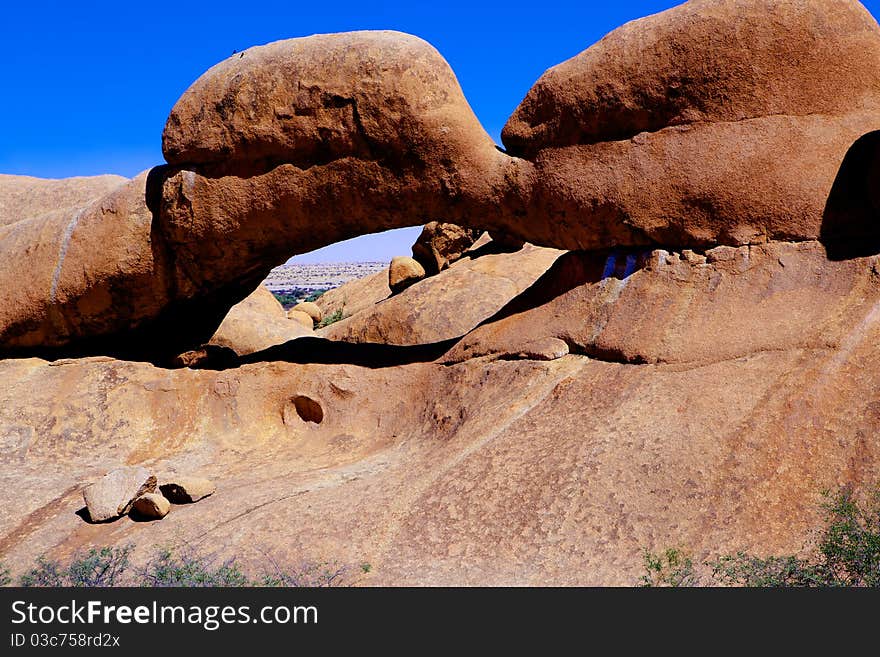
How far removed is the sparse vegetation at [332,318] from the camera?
17.2 meters

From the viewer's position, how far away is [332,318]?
17422 millimetres

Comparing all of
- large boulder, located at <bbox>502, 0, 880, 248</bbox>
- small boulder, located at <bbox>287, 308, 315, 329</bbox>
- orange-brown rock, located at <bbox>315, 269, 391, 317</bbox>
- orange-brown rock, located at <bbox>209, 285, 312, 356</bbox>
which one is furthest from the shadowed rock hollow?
orange-brown rock, located at <bbox>315, 269, 391, 317</bbox>

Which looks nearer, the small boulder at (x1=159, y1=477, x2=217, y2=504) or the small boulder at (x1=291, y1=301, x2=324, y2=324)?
the small boulder at (x1=159, y1=477, x2=217, y2=504)

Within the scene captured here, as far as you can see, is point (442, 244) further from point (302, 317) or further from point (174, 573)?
point (174, 573)

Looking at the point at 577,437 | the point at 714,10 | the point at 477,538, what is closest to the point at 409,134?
the point at 714,10

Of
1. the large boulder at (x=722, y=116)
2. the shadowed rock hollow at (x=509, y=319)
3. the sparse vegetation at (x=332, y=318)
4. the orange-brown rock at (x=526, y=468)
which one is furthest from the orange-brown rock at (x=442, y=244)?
the large boulder at (x=722, y=116)

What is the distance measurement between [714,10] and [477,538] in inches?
171

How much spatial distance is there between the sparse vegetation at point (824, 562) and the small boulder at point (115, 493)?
13.3 feet

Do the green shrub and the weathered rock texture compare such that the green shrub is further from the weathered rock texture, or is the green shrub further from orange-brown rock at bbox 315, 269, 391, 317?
orange-brown rock at bbox 315, 269, 391, 317

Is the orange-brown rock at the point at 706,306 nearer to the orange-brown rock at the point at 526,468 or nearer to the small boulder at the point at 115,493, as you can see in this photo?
the orange-brown rock at the point at 526,468

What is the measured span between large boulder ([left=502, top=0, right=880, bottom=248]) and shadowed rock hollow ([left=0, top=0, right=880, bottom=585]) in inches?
0.8

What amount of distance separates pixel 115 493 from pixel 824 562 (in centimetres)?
507

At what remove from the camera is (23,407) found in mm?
8375

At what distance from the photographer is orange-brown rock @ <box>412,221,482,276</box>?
14.9 meters
